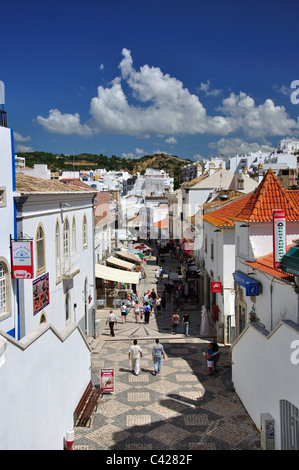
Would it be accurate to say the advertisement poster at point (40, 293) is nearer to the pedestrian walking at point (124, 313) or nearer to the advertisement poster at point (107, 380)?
the advertisement poster at point (107, 380)

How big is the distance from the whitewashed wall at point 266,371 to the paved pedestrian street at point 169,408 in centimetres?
63

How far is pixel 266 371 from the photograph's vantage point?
10.5 meters

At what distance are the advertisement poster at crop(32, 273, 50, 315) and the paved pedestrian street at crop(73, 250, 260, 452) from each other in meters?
3.37

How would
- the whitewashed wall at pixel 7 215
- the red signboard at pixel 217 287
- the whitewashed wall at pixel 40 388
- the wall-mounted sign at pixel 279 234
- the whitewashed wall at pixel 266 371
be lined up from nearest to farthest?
1. the whitewashed wall at pixel 40 388
2. the whitewashed wall at pixel 266 371
3. the whitewashed wall at pixel 7 215
4. the wall-mounted sign at pixel 279 234
5. the red signboard at pixel 217 287

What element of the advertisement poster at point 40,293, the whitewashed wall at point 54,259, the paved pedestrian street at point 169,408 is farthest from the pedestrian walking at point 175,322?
the advertisement poster at point 40,293

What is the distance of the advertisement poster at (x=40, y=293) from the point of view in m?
13.0

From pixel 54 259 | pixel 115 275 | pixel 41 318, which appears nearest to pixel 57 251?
pixel 54 259

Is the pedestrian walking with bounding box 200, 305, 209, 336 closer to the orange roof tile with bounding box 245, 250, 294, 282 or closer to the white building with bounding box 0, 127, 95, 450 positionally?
the white building with bounding box 0, 127, 95, 450

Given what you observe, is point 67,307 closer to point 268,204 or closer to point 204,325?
point 204,325

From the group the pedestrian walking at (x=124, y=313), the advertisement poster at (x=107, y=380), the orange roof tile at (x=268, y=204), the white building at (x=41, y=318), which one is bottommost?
the pedestrian walking at (x=124, y=313)

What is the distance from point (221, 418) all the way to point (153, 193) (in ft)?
264

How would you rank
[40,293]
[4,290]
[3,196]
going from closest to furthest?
[3,196] < [4,290] < [40,293]

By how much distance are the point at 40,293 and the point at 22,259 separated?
8.74 ft

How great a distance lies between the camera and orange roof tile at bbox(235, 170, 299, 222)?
14.6 m
